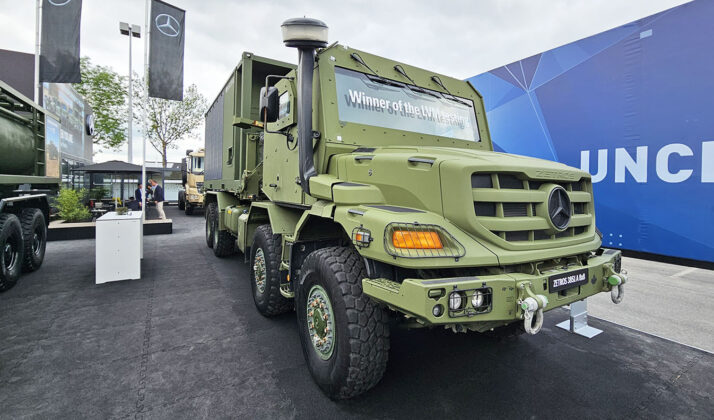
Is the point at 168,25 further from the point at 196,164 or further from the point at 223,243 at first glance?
the point at 223,243

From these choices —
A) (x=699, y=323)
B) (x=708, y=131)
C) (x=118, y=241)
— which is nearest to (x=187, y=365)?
(x=118, y=241)

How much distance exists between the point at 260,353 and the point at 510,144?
6.80 metres

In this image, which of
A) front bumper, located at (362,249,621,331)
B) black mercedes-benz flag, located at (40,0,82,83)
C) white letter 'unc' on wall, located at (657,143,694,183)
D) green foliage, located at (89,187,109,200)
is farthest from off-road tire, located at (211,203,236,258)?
green foliage, located at (89,187,109,200)

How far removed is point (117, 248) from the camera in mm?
5598

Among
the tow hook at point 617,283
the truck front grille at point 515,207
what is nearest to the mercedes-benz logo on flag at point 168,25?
the truck front grille at point 515,207

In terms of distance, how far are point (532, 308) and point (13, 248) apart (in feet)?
23.4

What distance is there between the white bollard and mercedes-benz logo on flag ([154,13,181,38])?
13546 mm

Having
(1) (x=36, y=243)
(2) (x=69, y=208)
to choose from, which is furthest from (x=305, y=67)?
(2) (x=69, y=208)

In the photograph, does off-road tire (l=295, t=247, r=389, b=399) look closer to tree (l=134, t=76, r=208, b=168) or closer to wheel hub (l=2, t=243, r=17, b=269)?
wheel hub (l=2, t=243, r=17, b=269)

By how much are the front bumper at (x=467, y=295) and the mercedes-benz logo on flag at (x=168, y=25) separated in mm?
12966

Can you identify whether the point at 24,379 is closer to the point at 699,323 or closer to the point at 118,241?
the point at 118,241

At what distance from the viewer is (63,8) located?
11.3 metres

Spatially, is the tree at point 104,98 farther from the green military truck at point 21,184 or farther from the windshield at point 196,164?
the green military truck at point 21,184

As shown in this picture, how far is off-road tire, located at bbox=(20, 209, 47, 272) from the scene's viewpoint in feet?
19.1
